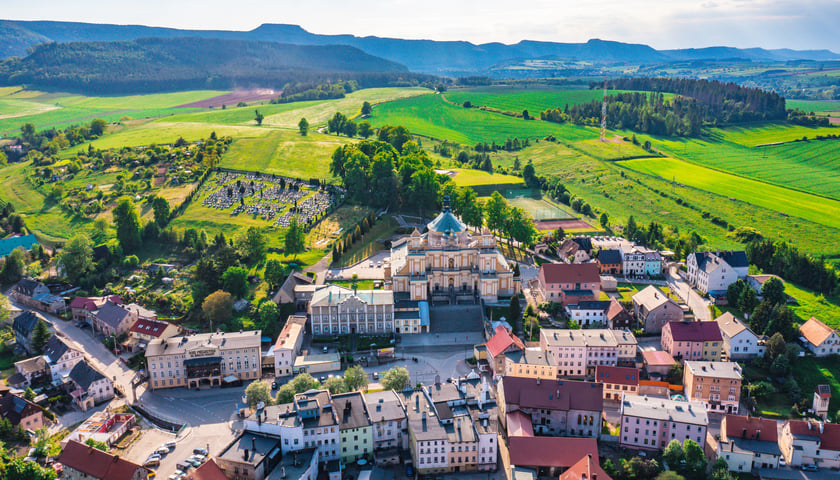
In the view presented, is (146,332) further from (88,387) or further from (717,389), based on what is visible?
(717,389)

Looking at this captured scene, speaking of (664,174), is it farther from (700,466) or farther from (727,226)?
(700,466)

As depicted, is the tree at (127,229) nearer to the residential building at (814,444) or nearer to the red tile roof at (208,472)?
the red tile roof at (208,472)

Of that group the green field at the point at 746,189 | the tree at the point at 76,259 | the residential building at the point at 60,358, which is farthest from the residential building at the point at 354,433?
the green field at the point at 746,189

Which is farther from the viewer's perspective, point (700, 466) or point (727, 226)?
point (727, 226)

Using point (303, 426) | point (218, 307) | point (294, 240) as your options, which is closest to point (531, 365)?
point (303, 426)

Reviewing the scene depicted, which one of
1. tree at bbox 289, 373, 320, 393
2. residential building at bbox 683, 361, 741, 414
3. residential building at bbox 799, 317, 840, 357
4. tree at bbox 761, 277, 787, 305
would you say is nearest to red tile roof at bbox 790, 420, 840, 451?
residential building at bbox 683, 361, 741, 414

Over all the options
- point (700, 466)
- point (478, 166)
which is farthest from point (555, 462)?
point (478, 166)
